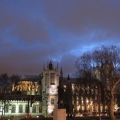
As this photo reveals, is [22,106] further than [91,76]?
Yes

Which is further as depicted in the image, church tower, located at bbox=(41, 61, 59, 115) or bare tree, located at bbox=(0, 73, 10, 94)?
church tower, located at bbox=(41, 61, 59, 115)

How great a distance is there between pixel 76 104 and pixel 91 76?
9050 cm

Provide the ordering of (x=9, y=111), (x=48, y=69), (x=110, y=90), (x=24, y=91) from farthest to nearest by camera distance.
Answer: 1. (x=24, y=91)
2. (x=48, y=69)
3. (x=9, y=111)
4. (x=110, y=90)

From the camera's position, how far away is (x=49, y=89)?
120438 mm

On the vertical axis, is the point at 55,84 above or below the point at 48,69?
below

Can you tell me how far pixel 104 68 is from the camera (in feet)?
189

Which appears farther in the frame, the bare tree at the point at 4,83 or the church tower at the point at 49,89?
the church tower at the point at 49,89

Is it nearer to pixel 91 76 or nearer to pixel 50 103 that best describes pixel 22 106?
pixel 50 103

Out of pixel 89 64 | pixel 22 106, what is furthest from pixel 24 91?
pixel 89 64

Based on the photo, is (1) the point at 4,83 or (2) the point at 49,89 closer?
(1) the point at 4,83

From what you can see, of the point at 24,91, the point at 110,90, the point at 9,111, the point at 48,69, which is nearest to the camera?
the point at 110,90

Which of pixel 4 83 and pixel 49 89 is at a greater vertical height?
pixel 4 83

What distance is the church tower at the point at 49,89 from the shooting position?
11650 cm

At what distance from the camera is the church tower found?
382ft
